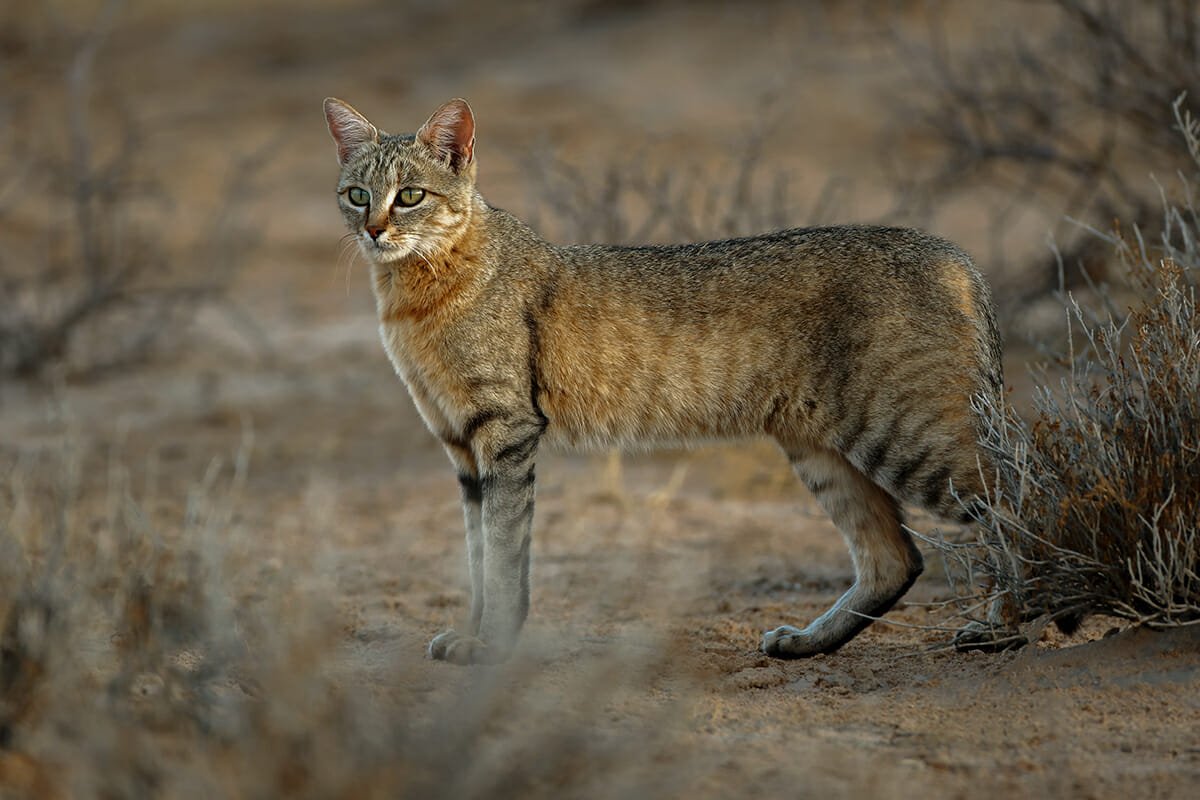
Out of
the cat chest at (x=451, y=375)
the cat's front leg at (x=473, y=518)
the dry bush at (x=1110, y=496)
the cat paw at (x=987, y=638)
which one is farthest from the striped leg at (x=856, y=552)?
the cat chest at (x=451, y=375)

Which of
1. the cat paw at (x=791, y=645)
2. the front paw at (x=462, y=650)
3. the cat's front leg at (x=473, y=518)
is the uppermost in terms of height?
the cat's front leg at (x=473, y=518)

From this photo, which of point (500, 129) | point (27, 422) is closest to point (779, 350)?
point (27, 422)

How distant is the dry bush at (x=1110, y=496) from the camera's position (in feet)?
13.1

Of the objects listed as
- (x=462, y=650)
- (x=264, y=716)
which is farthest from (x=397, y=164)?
(x=264, y=716)

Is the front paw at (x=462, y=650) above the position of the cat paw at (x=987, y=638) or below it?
below

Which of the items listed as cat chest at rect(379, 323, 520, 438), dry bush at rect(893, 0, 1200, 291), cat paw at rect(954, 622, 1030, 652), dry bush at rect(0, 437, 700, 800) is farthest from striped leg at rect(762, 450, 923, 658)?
dry bush at rect(893, 0, 1200, 291)

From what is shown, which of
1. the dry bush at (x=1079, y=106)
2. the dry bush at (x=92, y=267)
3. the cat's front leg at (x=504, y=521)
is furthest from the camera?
the dry bush at (x=92, y=267)

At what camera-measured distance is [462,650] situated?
4629 mm

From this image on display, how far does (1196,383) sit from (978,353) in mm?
775

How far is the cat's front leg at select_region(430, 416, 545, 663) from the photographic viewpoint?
15.6 feet

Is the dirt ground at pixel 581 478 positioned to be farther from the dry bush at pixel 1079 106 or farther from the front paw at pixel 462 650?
the dry bush at pixel 1079 106

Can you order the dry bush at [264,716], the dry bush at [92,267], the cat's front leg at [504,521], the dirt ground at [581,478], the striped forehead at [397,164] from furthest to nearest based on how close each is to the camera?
the dry bush at [92,267] < the striped forehead at [397,164] < the cat's front leg at [504,521] < the dirt ground at [581,478] < the dry bush at [264,716]

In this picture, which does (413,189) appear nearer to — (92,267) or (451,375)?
(451,375)

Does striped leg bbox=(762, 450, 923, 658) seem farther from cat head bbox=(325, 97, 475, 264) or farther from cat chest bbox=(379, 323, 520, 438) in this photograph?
cat head bbox=(325, 97, 475, 264)
